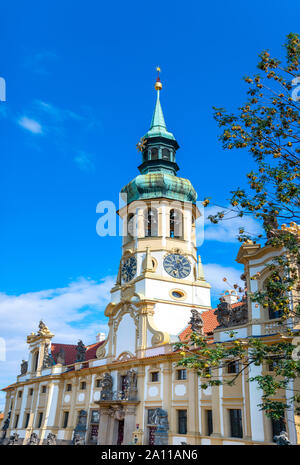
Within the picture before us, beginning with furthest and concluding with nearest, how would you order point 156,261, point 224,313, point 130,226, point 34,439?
point 130,226
point 34,439
point 156,261
point 224,313

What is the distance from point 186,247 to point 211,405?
1705 centimetres

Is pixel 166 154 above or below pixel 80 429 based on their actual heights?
above

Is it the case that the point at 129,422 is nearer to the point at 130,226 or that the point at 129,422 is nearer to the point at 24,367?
the point at 130,226

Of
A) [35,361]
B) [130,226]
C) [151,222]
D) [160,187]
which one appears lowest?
[35,361]

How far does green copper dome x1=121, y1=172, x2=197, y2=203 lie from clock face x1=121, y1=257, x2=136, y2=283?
599 cm

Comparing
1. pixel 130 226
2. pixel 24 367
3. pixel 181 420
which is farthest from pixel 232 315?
pixel 24 367

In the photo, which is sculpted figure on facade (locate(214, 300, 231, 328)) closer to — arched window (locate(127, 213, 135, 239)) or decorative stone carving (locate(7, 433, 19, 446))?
arched window (locate(127, 213, 135, 239))

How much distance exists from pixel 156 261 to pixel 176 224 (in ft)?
16.0

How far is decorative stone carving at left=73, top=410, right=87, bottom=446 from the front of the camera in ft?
120

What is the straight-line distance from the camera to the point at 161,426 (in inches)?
1148

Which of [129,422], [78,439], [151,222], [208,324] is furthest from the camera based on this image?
[151,222]

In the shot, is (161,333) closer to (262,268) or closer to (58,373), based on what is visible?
(262,268)

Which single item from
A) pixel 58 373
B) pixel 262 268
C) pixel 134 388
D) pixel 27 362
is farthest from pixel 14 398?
pixel 262 268
